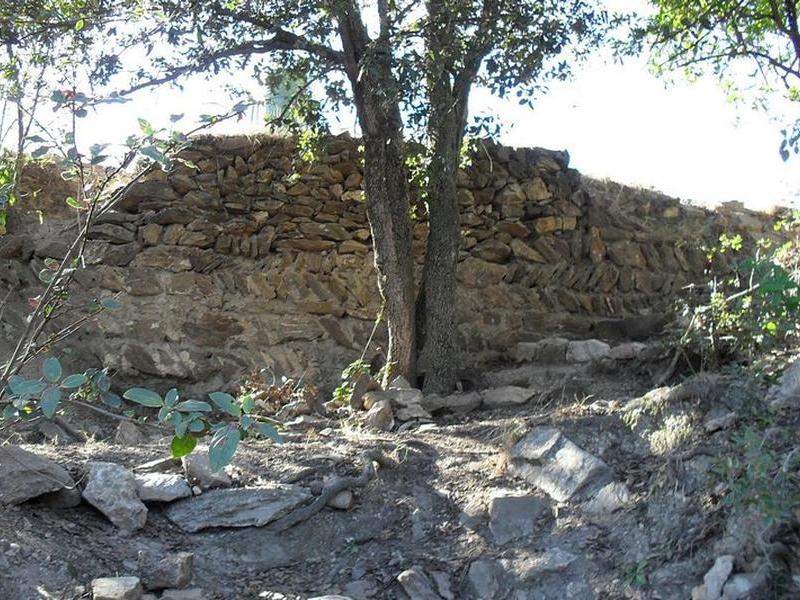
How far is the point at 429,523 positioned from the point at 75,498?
145cm

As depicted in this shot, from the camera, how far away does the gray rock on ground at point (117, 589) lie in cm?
295

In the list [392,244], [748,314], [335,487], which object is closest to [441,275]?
[392,244]

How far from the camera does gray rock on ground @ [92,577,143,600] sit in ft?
9.67

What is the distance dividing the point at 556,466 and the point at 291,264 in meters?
3.30

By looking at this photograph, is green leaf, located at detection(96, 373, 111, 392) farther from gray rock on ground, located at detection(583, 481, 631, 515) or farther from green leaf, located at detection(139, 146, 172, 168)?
gray rock on ground, located at detection(583, 481, 631, 515)

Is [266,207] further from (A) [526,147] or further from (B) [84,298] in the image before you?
(A) [526,147]

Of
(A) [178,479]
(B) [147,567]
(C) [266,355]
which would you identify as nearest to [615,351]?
(C) [266,355]

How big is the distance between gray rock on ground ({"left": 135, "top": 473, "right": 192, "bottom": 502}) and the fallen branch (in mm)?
411

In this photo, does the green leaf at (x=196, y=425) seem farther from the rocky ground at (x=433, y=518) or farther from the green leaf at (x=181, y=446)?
the rocky ground at (x=433, y=518)

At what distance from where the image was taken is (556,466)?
12.8 feet

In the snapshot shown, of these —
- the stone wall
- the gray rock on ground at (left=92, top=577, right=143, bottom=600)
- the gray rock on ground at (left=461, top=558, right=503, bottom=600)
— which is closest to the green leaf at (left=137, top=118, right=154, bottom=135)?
the gray rock on ground at (left=92, top=577, right=143, bottom=600)

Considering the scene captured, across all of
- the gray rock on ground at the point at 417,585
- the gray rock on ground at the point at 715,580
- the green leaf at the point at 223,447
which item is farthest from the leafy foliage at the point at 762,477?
the green leaf at the point at 223,447

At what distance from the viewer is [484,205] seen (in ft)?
23.5

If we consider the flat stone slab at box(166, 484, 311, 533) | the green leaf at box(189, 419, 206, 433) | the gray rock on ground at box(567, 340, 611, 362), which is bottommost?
the flat stone slab at box(166, 484, 311, 533)
